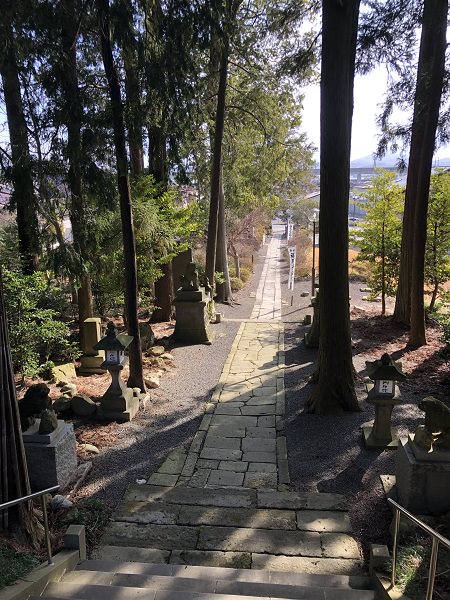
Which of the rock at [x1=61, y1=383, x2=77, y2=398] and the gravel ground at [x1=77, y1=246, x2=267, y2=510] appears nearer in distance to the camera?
the gravel ground at [x1=77, y1=246, x2=267, y2=510]

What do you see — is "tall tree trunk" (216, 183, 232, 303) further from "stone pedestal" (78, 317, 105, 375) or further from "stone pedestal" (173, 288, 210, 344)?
"stone pedestal" (78, 317, 105, 375)

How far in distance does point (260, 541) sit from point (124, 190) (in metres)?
5.49

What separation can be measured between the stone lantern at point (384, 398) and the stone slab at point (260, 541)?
2.18 m

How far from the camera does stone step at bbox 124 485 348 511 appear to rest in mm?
5066

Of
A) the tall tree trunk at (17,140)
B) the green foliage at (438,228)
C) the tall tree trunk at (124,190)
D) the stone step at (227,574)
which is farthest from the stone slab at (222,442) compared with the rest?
the green foliage at (438,228)

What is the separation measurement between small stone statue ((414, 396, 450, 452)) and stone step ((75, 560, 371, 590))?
5.07ft

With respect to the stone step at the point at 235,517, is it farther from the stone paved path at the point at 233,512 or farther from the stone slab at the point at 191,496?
the stone slab at the point at 191,496

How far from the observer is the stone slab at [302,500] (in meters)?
5.02

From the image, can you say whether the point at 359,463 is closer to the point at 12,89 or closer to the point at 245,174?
the point at 12,89

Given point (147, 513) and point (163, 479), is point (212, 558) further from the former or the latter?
point (163, 479)

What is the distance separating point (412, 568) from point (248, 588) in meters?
1.30

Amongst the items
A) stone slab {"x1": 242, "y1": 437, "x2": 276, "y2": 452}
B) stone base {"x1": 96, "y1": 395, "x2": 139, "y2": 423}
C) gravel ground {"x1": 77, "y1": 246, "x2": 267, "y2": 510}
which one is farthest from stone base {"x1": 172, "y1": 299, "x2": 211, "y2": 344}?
stone slab {"x1": 242, "y1": 437, "x2": 276, "y2": 452}

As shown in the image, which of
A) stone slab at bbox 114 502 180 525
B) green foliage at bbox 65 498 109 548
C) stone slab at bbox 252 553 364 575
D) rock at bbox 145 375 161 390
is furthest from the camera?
rock at bbox 145 375 161 390

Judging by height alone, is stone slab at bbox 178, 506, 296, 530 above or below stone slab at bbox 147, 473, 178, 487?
above
